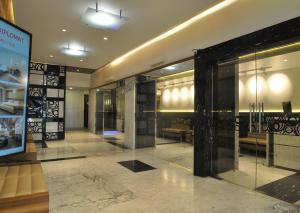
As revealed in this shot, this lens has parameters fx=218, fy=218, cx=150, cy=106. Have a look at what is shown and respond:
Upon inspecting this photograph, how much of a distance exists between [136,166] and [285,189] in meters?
3.36

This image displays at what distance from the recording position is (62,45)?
24.2 feet

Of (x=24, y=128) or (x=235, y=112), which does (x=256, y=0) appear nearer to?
(x=235, y=112)

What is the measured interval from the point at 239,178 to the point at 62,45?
6630 mm

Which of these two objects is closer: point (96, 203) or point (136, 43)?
point (96, 203)

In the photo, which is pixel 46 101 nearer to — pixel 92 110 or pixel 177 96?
pixel 92 110

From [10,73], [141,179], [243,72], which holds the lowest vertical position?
[141,179]

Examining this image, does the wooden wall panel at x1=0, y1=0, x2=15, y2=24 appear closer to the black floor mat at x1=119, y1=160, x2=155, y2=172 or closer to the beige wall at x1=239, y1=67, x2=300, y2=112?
the black floor mat at x1=119, y1=160, x2=155, y2=172

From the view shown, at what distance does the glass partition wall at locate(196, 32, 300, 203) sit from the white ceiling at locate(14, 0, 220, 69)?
3.97 feet

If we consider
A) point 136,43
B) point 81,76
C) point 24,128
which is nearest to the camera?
point 24,128

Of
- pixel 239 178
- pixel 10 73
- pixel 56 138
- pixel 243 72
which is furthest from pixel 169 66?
pixel 56 138

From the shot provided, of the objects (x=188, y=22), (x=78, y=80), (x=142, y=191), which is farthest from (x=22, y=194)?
(x=78, y=80)

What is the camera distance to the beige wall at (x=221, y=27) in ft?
11.6

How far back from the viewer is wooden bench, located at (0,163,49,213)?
1.73 metres

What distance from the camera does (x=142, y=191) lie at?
4012mm
